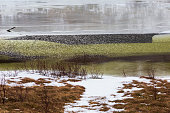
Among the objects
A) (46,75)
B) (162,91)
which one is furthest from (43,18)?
(162,91)

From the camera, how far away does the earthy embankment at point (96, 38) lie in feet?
106

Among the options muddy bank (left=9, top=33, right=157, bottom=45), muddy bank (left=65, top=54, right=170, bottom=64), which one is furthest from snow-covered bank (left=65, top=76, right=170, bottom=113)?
muddy bank (left=9, top=33, right=157, bottom=45)

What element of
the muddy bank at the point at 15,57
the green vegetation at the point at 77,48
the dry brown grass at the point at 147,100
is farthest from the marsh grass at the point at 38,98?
the green vegetation at the point at 77,48

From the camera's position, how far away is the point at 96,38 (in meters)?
33.3

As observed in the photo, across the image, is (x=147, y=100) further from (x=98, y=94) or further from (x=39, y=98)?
(x=39, y=98)

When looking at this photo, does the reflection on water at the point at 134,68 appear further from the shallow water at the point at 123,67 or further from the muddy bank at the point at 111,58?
the muddy bank at the point at 111,58

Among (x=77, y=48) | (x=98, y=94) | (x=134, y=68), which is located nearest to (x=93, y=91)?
(x=98, y=94)

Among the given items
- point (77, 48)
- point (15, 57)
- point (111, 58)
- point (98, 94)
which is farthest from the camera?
point (77, 48)

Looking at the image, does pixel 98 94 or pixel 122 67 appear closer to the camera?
pixel 98 94

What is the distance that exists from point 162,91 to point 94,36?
19.1m

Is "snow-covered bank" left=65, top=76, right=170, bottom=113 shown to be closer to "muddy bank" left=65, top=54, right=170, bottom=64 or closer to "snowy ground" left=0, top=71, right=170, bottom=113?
"snowy ground" left=0, top=71, right=170, bottom=113

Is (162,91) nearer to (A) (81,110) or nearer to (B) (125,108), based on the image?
(B) (125,108)

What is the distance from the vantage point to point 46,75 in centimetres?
2030

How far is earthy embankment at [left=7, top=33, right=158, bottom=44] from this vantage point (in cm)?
3232
